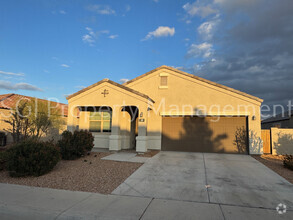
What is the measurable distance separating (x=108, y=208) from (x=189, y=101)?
1019cm

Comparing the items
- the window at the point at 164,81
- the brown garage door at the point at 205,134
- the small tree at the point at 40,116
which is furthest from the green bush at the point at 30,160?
the window at the point at 164,81

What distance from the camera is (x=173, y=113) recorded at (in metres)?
13.6

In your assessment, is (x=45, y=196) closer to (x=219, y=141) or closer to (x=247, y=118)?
(x=219, y=141)

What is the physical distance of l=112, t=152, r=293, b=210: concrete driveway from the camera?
5305 mm

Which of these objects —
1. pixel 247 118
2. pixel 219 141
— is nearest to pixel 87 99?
pixel 219 141

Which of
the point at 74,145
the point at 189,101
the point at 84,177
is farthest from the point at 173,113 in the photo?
the point at 84,177

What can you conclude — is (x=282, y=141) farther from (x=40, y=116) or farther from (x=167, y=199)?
(x=40, y=116)

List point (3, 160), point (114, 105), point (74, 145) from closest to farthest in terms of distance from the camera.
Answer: point (3, 160) → point (74, 145) → point (114, 105)

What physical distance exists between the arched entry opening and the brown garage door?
2413 mm

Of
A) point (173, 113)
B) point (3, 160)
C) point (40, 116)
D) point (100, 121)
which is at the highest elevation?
point (173, 113)

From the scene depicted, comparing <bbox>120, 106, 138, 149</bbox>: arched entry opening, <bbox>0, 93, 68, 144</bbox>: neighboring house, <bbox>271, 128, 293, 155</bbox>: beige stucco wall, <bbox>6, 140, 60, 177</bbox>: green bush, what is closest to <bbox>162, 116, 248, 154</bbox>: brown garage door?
<bbox>271, 128, 293, 155</bbox>: beige stucco wall

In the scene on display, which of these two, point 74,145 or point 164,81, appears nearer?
point 74,145

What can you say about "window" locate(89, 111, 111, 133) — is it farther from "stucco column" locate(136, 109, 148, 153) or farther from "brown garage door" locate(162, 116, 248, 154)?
"brown garage door" locate(162, 116, 248, 154)

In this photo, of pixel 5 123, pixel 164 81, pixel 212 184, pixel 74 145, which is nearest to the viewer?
pixel 212 184
